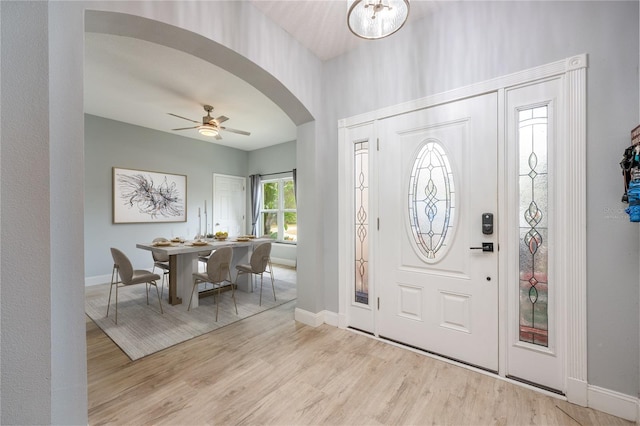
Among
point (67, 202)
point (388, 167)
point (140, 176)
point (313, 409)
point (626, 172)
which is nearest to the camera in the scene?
point (67, 202)

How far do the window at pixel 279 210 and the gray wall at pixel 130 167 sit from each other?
1370 mm

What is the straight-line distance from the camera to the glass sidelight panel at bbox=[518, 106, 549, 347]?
5.97ft

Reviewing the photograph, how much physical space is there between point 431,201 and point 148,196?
5.28 meters

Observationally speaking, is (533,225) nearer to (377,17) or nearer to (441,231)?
(441,231)

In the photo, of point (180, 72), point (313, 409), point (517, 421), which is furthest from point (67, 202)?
point (517, 421)

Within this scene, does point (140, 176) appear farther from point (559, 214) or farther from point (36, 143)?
point (559, 214)

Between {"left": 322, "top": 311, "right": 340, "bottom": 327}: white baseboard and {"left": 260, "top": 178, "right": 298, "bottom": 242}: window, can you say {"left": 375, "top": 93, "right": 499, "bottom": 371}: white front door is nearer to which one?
{"left": 322, "top": 311, "right": 340, "bottom": 327}: white baseboard

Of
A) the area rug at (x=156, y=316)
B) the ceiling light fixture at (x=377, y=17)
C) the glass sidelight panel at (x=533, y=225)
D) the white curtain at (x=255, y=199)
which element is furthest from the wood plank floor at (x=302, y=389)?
the white curtain at (x=255, y=199)

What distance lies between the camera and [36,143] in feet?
3.20

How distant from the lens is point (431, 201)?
227 centimetres

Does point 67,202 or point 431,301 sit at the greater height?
point 67,202

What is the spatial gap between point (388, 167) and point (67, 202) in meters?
2.29

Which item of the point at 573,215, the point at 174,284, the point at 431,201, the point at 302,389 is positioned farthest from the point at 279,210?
the point at 573,215

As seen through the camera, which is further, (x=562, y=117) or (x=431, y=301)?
(x=431, y=301)
